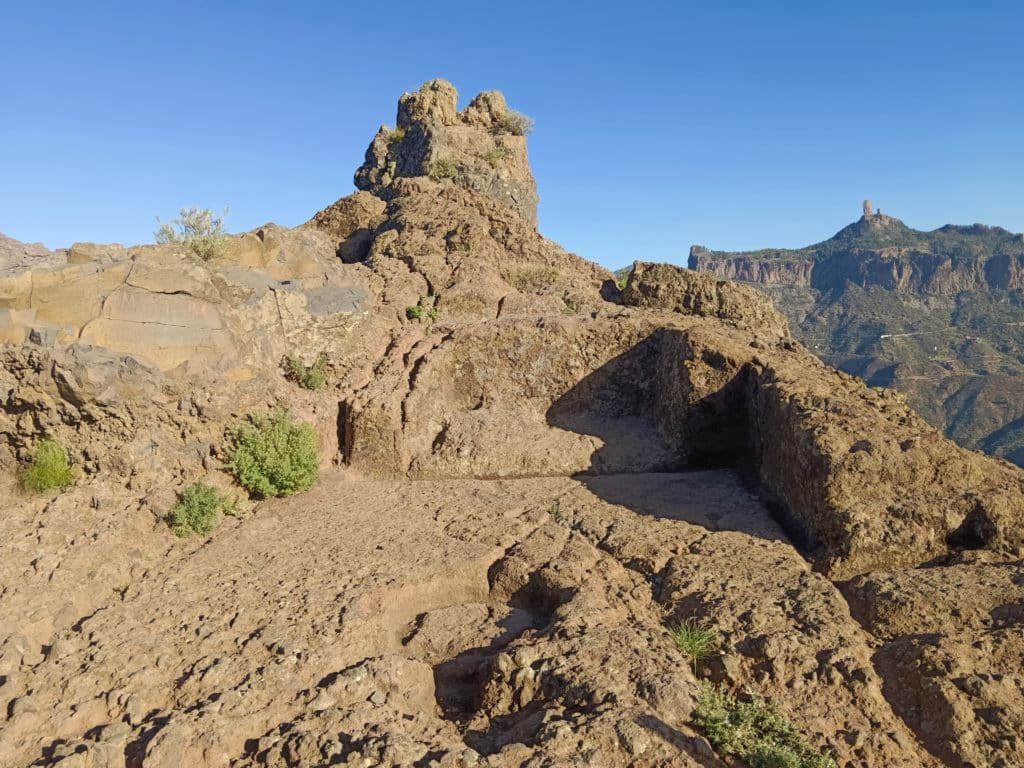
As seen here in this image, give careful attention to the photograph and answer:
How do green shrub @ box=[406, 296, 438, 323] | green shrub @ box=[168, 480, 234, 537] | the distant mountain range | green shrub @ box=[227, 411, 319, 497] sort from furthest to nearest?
the distant mountain range, green shrub @ box=[406, 296, 438, 323], green shrub @ box=[227, 411, 319, 497], green shrub @ box=[168, 480, 234, 537]

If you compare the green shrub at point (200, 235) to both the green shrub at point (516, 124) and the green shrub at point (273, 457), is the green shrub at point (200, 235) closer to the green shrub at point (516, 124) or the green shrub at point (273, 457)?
the green shrub at point (273, 457)

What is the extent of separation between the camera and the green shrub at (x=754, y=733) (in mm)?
3484

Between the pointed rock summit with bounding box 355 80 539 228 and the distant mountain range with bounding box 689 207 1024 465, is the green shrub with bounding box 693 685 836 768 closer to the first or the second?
the pointed rock summit with bounding box 355 80 539 228

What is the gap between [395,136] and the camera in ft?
56.6

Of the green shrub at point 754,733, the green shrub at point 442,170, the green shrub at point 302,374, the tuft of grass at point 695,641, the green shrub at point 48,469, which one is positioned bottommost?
the green shrub at point 754,733

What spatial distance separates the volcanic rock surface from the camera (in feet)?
13.0

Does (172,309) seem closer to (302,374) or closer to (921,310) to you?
(302,374)

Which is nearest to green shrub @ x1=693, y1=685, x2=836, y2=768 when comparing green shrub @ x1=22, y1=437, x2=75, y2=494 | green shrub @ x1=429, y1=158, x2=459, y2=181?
green shrub @ x1=22, y1=437, x2=75, y2=494

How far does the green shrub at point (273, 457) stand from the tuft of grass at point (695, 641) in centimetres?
487

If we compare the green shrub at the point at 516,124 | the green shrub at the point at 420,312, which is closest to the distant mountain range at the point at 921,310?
the green shrub at the point at 516,124

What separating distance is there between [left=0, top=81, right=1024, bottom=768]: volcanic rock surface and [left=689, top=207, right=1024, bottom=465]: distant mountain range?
4835 centimetres

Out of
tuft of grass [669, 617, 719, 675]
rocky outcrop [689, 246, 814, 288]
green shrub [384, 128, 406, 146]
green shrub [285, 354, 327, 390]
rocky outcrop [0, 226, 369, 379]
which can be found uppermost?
rocky outcrop [689, 246, 814, 288]

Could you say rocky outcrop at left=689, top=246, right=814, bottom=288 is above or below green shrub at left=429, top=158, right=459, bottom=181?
above

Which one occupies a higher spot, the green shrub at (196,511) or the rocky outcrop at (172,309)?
the rocky outcrop at (172,309)
